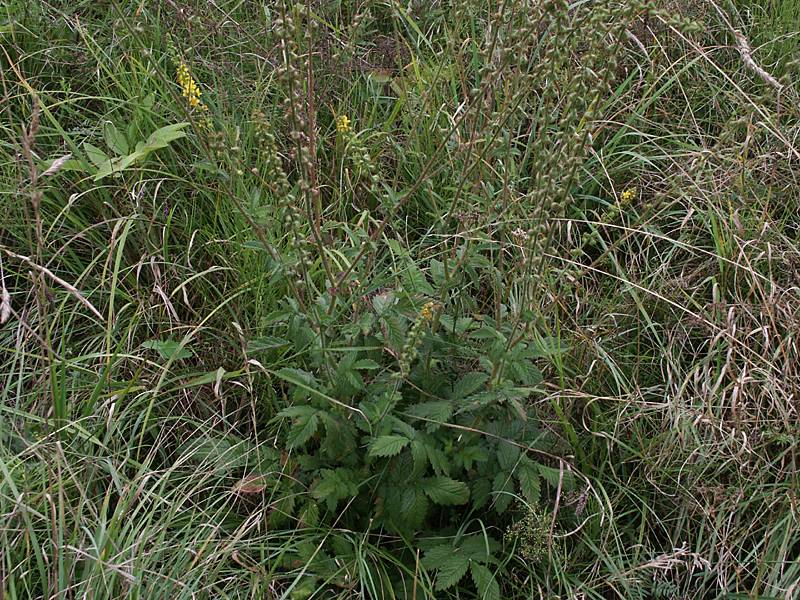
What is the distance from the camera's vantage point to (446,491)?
236 cm

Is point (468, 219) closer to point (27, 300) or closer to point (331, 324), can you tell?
point (331, 324)

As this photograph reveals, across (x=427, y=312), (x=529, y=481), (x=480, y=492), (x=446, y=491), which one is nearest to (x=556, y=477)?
(x=529, y=481)

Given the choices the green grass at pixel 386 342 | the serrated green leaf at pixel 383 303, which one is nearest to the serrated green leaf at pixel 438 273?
the green grass at pixel 386 342

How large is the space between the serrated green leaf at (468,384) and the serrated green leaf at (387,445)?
21 centimetres

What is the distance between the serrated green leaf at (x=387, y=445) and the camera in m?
2.24

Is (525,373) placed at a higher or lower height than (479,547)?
higher

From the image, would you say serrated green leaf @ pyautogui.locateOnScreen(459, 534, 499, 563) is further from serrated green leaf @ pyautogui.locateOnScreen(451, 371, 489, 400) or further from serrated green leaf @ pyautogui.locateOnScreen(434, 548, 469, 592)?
serrated green leaf @ pyautogui.locateOnScreen(451, 371, 489, 400)

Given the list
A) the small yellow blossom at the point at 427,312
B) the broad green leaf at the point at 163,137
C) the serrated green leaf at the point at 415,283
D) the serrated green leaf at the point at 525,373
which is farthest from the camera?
the broad green leaf at the point at 163,137

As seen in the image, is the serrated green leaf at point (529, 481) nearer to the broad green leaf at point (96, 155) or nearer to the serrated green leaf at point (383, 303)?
the serrated green leaf at point (383, 303)

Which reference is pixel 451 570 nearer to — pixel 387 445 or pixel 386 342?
pixel 387 445

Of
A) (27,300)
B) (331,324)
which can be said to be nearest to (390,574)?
(331,324)

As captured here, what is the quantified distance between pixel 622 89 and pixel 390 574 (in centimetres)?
198

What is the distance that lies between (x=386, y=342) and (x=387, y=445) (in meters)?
0.28

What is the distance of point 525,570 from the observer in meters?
2.55
